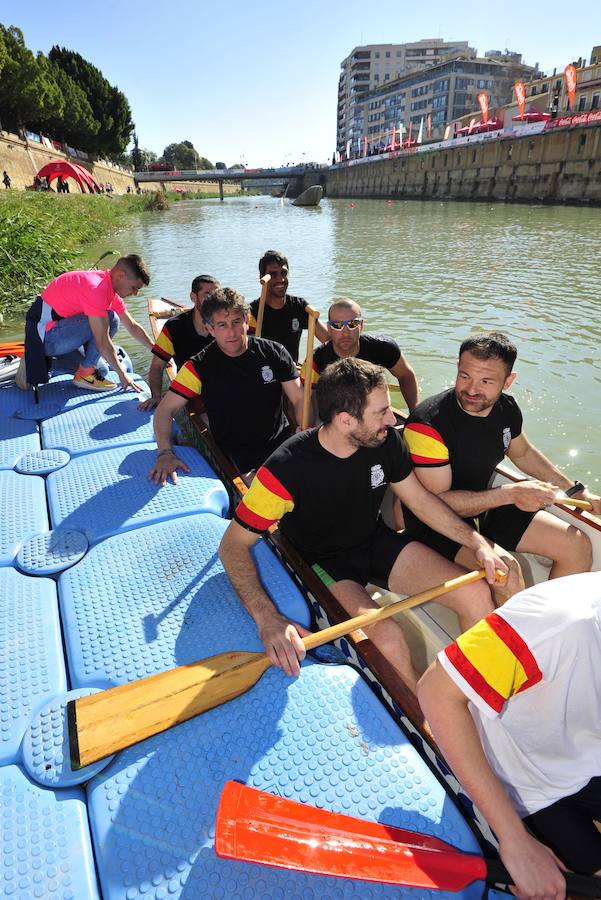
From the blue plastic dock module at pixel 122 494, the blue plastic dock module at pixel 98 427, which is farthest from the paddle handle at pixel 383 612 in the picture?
the blue plastic dock module at pixel 98 427

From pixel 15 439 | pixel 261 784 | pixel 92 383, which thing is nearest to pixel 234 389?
pixel 15 439

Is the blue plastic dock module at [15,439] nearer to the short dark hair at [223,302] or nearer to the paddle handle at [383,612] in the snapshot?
the short dark hair at [223,302]

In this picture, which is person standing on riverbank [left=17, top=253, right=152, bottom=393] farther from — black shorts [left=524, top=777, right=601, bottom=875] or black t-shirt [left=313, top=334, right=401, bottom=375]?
black shorts [left=524, top=777, right=601, bottom=875]

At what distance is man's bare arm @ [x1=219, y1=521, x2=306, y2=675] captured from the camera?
6.79ft

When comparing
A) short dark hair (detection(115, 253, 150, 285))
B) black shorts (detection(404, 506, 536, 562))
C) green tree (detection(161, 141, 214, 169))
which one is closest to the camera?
black shorts (detection(404, 506, 536, 562))

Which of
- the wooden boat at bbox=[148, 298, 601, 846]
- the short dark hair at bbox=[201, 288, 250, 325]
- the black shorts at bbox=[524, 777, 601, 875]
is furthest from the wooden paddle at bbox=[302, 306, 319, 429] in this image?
the black shorts at bbox=[524, 777, 601, 875]

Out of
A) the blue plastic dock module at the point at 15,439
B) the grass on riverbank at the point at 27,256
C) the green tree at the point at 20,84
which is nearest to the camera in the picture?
the blue plastic dock module at the point at 15,439

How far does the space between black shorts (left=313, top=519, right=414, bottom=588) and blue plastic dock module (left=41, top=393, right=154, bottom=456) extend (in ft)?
7.27

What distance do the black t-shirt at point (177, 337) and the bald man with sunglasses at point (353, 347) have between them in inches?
52.7

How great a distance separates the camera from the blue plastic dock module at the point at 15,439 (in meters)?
3.80

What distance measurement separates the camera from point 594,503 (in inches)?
114

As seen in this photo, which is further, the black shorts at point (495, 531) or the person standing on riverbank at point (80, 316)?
the person standing on riverbank at point (80, 316)

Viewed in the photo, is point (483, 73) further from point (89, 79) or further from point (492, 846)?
point (492, 846)

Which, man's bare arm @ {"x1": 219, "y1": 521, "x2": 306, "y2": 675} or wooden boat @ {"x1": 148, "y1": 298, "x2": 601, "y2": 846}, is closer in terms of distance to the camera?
wooden boat @ {"x1": 148, "y1": 298, "x2": 601, "y2": 846}
